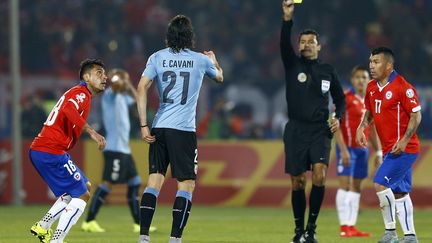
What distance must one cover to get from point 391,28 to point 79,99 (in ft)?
56.8

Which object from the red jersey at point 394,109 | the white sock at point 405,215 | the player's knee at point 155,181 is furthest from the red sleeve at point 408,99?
the player's knee at point 155,181

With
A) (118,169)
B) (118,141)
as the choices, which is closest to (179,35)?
(118,169)

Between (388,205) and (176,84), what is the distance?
9.66 ft

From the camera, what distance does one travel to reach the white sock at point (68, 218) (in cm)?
1147

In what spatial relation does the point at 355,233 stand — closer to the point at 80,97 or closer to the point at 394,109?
the point at 394,109

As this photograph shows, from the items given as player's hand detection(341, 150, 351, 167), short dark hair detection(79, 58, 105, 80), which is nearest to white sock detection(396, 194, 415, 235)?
player's hand detection(341, 150, 351, 167)

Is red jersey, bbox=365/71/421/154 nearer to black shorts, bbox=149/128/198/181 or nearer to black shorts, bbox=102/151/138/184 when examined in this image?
black shorts, bbox=149/128/198/181

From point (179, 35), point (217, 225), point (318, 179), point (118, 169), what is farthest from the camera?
point (217, 225)

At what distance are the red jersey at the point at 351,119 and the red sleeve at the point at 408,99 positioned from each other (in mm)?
3538

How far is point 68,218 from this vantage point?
38.0 ft

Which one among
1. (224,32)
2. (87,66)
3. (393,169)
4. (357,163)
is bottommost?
(357,163)

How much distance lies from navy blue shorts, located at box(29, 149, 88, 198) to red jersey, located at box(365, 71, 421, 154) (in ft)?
11.5

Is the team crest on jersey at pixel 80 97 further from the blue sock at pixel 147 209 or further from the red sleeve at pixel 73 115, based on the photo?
the blue sock at pixel 147 209

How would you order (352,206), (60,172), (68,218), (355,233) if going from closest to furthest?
1. (68,218)
2. (60,172)
3. (355,233)
4. (352,206)
